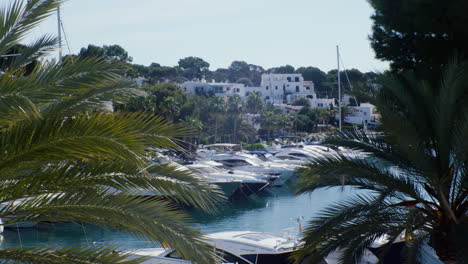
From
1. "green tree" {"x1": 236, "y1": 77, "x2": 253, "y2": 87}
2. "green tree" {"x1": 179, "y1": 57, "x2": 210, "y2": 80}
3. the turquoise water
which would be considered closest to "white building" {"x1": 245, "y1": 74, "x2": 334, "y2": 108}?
"green tree" {"x1": 179, "y1": 57, "x2": 210, "y2": 80}

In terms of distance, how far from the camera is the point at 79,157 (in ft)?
15.1

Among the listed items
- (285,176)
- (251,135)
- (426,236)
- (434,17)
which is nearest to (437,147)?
(426,236)

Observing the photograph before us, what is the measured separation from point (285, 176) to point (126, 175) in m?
29.8

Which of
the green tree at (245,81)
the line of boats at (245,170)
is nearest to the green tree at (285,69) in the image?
the green tree at (245,81)

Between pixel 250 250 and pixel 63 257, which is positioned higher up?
pixel 63 257

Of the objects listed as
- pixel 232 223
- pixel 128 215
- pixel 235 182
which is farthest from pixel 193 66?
pixel 128 215

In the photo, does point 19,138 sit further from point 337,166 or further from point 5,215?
point 337,166

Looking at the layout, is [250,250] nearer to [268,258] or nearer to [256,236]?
[268,258]

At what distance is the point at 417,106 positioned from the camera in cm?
913

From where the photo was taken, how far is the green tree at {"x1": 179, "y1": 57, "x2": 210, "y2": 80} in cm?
11606

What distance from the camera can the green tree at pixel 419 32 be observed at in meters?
11.0

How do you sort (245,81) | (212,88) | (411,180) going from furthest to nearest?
(245,81)
(212,88)
(411,180)

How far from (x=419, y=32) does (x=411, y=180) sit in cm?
453

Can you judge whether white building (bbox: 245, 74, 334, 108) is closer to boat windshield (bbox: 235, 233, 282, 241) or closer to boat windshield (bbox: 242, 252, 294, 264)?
boat windshield (bbox: 235, 233, 282, 241)
